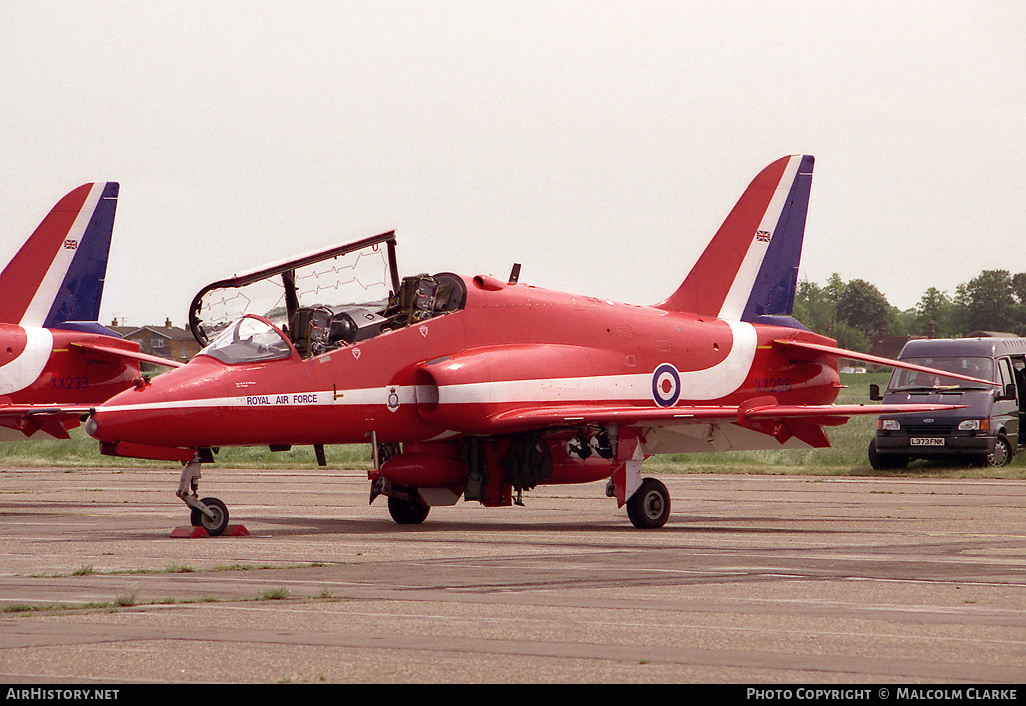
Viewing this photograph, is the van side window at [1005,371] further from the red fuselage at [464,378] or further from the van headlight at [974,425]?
the red fuselage at [464,378]

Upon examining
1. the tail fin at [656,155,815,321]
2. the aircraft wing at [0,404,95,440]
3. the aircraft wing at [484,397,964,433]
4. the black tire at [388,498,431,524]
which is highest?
the tail fin at [656,155,815,321]

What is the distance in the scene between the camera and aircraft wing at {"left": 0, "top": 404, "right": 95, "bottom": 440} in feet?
67.3

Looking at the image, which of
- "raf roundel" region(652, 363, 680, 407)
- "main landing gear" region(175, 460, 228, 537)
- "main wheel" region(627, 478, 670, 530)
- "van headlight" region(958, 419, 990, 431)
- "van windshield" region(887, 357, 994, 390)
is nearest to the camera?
"main landing gear" region(175, 460, 228, 537)

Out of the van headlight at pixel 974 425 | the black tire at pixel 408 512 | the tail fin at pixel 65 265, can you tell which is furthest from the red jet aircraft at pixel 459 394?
the van headlight at pixel 974 425

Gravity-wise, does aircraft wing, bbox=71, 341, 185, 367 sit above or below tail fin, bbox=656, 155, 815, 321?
below

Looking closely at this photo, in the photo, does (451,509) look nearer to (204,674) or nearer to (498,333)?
(498,333)

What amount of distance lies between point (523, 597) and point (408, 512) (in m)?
8.60

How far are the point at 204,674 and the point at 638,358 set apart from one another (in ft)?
41.6

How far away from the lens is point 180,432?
15445 millimetres

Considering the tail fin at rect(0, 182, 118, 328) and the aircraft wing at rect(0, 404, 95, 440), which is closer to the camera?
the aircraft wing at rect(0, 404, 95, 440)

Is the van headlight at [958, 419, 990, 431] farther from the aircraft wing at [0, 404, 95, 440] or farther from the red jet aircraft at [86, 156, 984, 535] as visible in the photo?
the aircraft wing at [0, 404, 95, 440]

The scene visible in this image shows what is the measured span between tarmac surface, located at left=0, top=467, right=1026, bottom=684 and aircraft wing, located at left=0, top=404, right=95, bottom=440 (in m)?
1.72

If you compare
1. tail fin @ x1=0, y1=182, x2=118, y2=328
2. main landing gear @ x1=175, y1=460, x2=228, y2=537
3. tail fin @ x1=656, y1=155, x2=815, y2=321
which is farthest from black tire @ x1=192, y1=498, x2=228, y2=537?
tail fin @ x1=0, y1=182, x2=118, y2=328

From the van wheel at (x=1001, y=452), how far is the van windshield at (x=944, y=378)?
1295 millimetres
